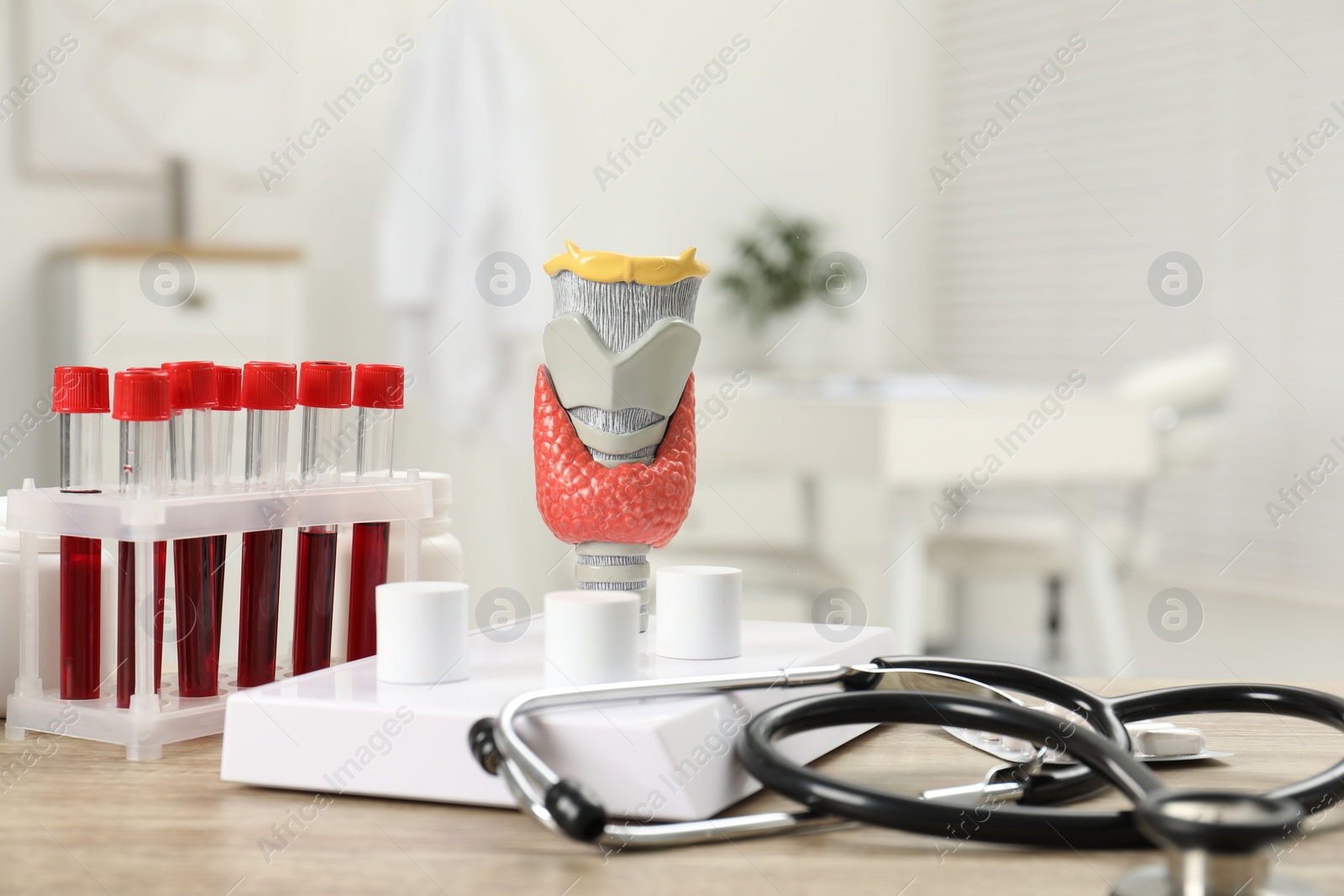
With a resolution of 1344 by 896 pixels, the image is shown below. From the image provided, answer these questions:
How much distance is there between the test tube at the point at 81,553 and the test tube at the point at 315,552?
0.09 meters

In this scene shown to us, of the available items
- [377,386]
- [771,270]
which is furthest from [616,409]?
[771,270]

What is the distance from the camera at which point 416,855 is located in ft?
1.36

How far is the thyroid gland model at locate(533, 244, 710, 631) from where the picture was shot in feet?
1.99

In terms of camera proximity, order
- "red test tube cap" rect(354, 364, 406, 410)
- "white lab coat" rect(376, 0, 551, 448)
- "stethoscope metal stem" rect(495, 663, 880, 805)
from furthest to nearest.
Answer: "white lab coat" rect(376, 0, 551, 448), "red test tube cap" rect(354, 364, 406, 410), "stethoscope metal stem" rect(495, 663, 880, 805)

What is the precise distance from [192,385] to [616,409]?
0.20 meters

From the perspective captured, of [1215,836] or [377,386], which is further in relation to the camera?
[377,386]

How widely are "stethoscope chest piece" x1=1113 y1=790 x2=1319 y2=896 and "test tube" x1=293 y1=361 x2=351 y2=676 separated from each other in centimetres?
42

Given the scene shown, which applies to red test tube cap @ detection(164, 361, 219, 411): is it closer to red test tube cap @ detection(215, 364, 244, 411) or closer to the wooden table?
red test tube cap @ detection(215, 364, 244, 411)

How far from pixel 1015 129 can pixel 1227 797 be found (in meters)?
2.96

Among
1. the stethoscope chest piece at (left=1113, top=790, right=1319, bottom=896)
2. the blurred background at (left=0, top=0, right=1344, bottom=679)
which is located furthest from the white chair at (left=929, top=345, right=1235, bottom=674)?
the stethoscope chest piece at (left=1113, top=790, right=1319, bottom=896)

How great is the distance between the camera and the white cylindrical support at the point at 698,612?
572mm

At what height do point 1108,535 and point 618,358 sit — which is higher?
point 618,358

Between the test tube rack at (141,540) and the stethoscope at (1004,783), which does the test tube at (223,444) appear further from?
the stethoscope at (1004,783)

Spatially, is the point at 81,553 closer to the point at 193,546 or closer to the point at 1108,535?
the point at 193,546
